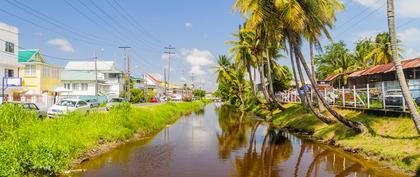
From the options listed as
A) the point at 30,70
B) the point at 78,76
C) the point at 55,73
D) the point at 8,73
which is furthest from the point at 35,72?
the point at 78,76

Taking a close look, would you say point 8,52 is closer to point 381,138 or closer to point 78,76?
point 78,76

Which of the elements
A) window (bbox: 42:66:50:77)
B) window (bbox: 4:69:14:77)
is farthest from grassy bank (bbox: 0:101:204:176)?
window (bbox: 42:66:50:77)

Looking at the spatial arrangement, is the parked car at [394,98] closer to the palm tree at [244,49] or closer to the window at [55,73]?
the palm tree at [244,49]

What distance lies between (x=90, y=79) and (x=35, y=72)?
Answer: 22074 mm

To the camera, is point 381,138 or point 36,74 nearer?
point 381,138

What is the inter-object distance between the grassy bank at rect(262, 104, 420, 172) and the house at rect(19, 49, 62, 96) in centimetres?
3908

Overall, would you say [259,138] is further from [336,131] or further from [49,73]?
[49,73]

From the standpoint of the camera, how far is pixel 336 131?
22.6 metres

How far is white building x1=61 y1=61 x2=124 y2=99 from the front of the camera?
7356cm

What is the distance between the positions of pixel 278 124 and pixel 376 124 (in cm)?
1611

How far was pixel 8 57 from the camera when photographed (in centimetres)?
4138

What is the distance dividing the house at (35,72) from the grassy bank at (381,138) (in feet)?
128

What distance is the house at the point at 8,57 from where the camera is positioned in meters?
39.0

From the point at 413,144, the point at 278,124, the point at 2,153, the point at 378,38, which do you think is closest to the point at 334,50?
the point at 378,38
